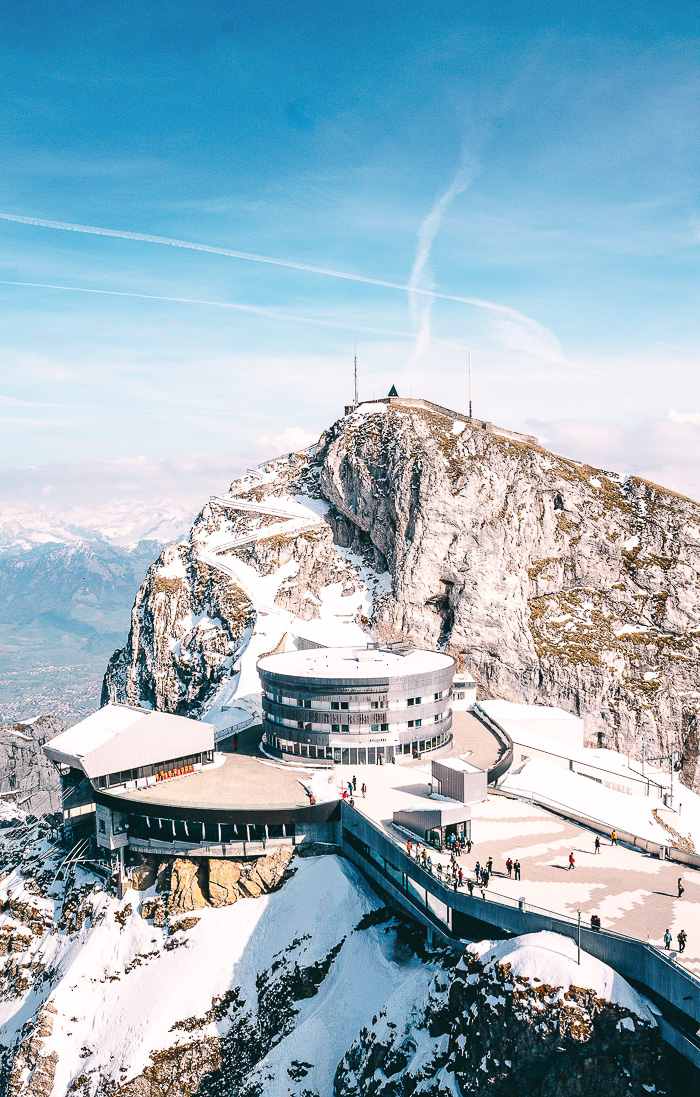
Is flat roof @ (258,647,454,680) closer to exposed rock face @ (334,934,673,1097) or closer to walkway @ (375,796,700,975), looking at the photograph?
walkway @ (375,796,700,975)

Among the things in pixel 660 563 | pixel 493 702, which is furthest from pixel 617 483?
pixel 493 702

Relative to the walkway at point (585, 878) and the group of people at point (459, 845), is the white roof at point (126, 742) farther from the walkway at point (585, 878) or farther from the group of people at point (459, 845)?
the group of people at point (459, 845)

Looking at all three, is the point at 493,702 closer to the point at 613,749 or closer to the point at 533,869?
the point at 613,749

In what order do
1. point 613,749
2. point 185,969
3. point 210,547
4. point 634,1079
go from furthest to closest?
1. point 210,547
2. point 613,749
3. point 185,969
4. point 634,1079

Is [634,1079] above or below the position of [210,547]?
below

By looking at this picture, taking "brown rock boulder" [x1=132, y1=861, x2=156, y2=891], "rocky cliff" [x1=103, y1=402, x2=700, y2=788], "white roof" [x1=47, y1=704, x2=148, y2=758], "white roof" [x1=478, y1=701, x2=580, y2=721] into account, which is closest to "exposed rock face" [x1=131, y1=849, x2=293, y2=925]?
"brown rock boulder" [x1=132, y1=861, x2=156, y2=891]

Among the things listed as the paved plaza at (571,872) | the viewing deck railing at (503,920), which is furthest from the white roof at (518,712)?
the viewing deck railing at (503,920)
